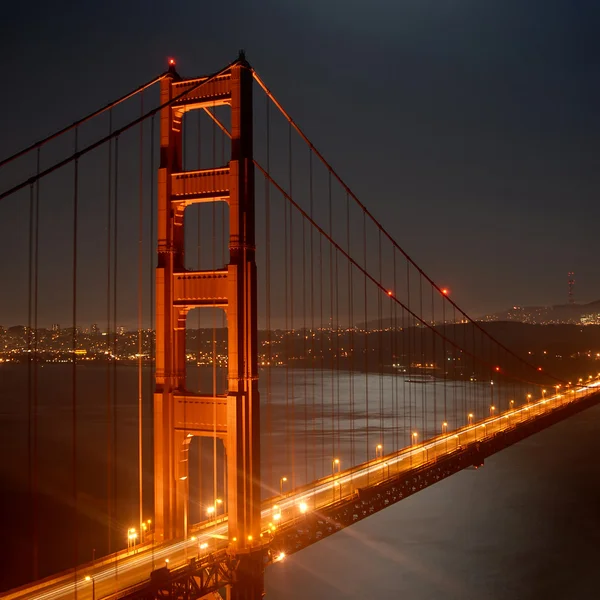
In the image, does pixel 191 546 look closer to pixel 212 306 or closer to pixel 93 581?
pixel 93 581

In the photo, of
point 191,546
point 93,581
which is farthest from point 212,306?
point 93,581

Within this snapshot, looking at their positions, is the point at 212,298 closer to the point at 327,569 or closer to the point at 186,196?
the point at 186,196

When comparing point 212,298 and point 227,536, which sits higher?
point 212,298

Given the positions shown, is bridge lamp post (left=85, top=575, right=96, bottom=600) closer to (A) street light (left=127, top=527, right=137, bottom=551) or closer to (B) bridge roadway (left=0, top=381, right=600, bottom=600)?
(B) bridge roadway (left=0, top=381, right=600, bottom=600)

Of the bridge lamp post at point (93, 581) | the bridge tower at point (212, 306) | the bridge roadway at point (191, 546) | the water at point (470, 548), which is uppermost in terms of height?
the bridge tower at point (212, 306)

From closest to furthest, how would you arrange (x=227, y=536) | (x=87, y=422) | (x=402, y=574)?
1. (x=227, y=536)
2. (x=402, y=574)
3. (x=87, y=422)

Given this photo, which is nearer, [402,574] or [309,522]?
[309,522]

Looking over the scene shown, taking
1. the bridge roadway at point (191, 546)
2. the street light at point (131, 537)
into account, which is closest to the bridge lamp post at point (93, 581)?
the bridge roadway at point (191, 546)

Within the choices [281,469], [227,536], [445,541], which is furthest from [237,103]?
[281,469]

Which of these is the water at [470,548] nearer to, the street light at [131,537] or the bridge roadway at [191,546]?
the bridge roadway at [191,546]

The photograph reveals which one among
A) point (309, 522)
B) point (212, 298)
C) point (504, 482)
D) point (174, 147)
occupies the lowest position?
point (504, 482)
